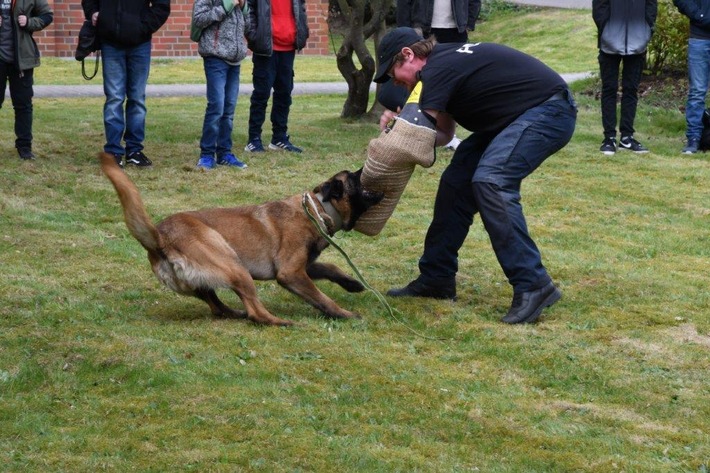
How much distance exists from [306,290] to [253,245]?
1.44 feet

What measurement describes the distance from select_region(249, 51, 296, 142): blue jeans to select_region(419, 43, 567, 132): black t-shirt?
18.9 ft

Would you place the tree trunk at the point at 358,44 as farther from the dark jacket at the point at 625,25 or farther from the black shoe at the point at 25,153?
the black shoe at the point at 25,153

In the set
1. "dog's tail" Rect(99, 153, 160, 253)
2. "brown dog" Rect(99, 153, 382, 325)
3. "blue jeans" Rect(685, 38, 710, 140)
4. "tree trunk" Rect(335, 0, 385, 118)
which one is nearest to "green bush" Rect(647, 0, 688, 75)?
"blue jeans" Rect(685, 38, 710, 140)

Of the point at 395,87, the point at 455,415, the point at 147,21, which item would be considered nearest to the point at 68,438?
the point at 455,415

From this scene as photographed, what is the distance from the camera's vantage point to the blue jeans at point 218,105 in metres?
11.4

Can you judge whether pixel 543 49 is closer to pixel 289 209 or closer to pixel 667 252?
pixel 667 252

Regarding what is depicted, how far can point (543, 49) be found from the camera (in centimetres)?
2502

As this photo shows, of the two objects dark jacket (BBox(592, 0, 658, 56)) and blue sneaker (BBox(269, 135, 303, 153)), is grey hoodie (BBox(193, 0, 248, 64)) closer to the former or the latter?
blue sneaker (BBox(269, 135, 303, 153))

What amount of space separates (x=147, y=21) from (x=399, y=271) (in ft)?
15.0

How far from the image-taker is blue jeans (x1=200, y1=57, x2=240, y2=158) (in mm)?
11422

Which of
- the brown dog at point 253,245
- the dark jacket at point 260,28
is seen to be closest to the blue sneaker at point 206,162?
the dark jacket at point 260,28

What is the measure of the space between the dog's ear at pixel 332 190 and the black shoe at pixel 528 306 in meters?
1.30

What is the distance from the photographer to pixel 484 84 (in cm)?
662

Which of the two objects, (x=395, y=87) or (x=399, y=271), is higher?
(x=395, y=87)
